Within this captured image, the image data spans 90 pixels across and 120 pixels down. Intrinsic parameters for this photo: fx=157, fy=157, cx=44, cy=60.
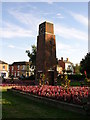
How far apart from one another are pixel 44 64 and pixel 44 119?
1915cm

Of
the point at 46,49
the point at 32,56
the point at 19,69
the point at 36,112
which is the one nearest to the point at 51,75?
the point at 46,49

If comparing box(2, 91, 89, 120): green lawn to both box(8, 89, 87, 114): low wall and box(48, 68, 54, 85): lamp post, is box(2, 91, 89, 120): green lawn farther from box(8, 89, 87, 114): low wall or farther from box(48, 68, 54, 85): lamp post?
box(48, 68, 54, 85): lamp post

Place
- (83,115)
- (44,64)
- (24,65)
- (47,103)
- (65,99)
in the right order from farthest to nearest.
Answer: (24,65) < (44,64) < (47,103) < (65,99) < (83,115)

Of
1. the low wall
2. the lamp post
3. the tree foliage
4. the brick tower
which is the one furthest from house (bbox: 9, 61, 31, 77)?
the low wall

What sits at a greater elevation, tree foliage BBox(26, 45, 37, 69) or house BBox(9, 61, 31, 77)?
tree foliage BBox(26, 45, 37, 69)

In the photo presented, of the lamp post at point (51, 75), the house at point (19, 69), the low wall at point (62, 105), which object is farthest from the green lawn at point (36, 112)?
the house at point (19, 69)

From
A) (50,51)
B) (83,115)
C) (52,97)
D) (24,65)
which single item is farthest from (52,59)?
(24,65)

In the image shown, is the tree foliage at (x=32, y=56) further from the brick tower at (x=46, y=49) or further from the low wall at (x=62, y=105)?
the low wall at (x=62, y=105)

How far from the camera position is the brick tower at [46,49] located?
25391 millimetres

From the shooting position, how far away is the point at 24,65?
71188mm

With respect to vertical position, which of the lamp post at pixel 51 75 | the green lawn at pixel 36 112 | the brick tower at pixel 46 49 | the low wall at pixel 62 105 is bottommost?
the green lawn at pixel 36 112

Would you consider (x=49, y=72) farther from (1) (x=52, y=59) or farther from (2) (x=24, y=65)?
(2) (x=24, y=65)

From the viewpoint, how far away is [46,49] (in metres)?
25.5

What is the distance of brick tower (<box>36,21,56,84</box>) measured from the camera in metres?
25.4
